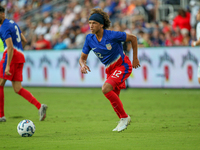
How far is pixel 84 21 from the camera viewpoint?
72.4ft

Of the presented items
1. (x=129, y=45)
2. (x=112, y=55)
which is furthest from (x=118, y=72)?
(x=129, y=45)

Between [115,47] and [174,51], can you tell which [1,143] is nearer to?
[115,47]

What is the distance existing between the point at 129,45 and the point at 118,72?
27.0ft

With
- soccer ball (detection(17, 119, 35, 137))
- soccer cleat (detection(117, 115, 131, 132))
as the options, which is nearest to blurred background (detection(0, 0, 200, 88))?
soccer cleat (detection(117, 115, 131, 132))

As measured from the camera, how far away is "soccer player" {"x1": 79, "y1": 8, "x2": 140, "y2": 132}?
23.3ft

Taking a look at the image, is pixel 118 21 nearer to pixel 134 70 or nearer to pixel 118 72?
pixel 134 70

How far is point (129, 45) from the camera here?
15352 millimetres

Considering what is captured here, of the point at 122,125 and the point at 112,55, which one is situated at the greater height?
the point at 112,55

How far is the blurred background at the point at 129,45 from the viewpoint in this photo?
52.5ft

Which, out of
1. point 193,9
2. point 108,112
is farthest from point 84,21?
point 108,112

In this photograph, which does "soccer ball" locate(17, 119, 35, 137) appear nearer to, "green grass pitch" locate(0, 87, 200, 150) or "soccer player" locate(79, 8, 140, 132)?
"green grass pitch" locate(0, 87, 200, 150)

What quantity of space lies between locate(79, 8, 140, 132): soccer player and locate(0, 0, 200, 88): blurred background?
7.49 m

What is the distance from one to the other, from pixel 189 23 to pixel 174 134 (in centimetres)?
1189

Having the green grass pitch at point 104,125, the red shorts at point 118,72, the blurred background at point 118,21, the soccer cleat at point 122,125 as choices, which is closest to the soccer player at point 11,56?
the green grass pitch at point 104,125
